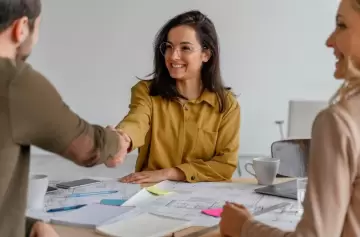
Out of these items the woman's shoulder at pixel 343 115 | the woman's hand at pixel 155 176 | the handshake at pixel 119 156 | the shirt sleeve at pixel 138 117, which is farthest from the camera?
the shirt sleeve at pixel 138 117

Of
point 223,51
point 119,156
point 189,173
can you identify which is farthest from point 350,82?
point 223,51

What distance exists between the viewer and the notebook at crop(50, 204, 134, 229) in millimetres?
1467

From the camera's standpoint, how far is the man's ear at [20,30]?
109 cm

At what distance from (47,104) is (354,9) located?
0.62 meters

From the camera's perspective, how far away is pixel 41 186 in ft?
5.28

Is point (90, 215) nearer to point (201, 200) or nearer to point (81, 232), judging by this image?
point (81, 232)

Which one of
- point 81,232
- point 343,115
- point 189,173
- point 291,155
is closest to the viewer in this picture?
point 343,115

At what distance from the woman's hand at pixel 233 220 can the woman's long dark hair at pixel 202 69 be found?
1034 millimetres

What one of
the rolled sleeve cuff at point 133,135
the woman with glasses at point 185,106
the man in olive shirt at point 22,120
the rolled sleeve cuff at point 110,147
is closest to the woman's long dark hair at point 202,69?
the woman with glasses at point 185,106

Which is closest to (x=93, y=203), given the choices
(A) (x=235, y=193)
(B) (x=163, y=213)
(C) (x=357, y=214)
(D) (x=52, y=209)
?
(D) (x=52, y=209)

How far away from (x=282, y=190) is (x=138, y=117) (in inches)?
27.8

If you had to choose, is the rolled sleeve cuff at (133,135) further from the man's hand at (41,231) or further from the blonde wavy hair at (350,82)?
the blonde wavy hair at (350,82)

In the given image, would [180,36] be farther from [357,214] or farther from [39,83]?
[357,214]

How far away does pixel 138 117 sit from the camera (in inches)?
88.0
